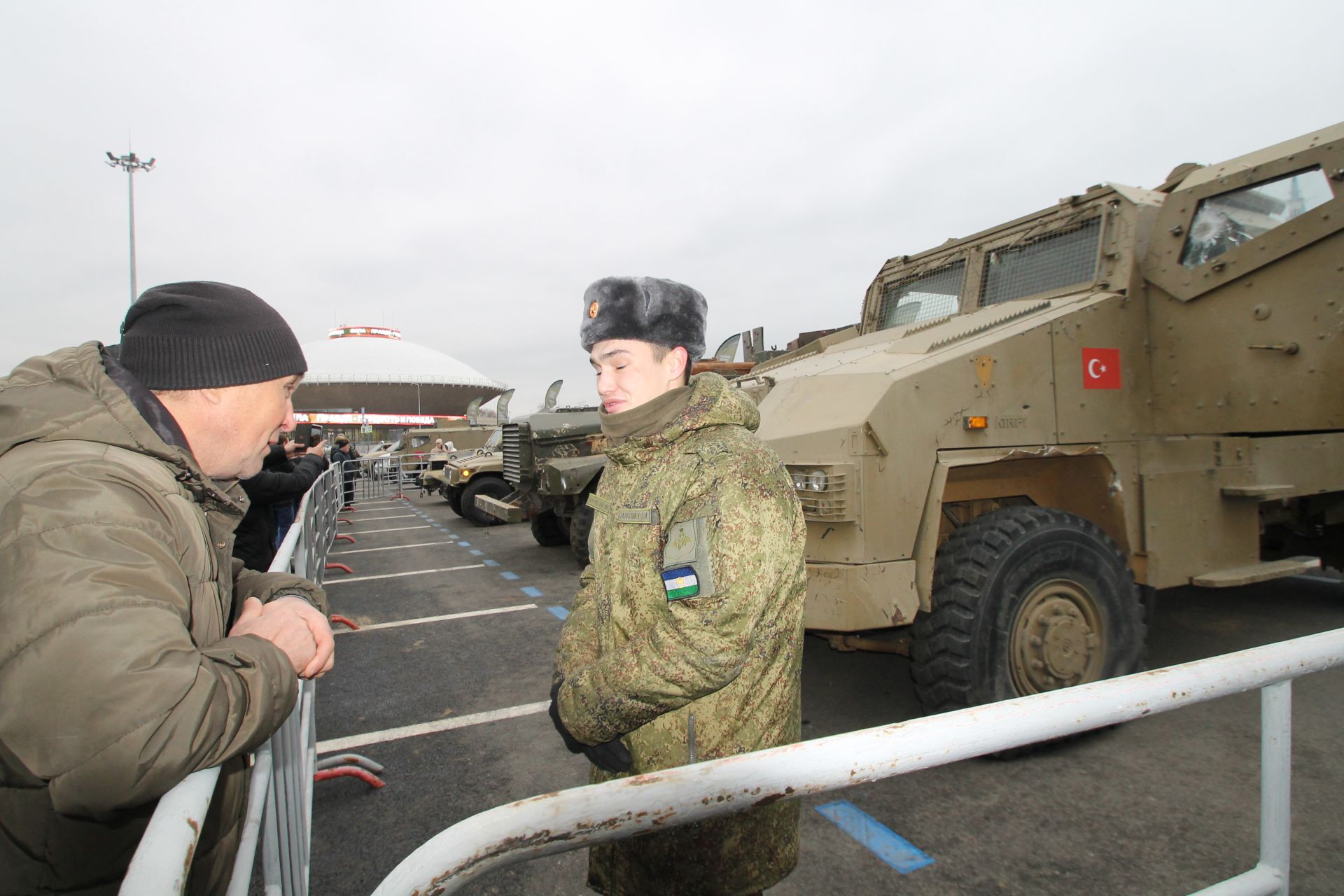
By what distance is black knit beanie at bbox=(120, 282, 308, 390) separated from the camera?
121 cm

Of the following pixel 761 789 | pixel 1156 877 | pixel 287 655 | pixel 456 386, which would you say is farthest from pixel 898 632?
pixel 456 386

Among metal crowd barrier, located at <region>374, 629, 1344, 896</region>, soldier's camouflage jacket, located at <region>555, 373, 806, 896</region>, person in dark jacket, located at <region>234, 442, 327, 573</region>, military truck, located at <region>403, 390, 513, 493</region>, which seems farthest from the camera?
military truck, located at <region>403, 390, 513, 493</region>

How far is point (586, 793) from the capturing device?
39.9 inches

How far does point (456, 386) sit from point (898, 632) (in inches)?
3169

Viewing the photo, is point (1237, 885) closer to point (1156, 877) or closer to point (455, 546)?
point (1156, 877)

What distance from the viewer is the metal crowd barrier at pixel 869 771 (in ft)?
3.13

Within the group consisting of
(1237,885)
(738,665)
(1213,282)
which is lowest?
(1237,885)

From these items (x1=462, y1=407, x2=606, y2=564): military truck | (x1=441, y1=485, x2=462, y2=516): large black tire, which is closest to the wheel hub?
(x1=462, y1=407, x2=606, y2=564): military truck

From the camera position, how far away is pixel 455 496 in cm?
1316

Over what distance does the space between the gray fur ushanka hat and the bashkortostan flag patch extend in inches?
20.8

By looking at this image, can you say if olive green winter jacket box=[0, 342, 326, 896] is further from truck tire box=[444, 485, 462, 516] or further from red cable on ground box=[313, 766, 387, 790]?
truck tire box=[444, 485, 462, 516]

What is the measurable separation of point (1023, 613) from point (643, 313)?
2.51 metres

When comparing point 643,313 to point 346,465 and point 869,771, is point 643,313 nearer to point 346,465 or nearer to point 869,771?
point 869,771

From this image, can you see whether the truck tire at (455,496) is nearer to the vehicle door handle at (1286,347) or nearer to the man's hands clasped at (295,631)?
the vehicle door handle at (1286,347)
